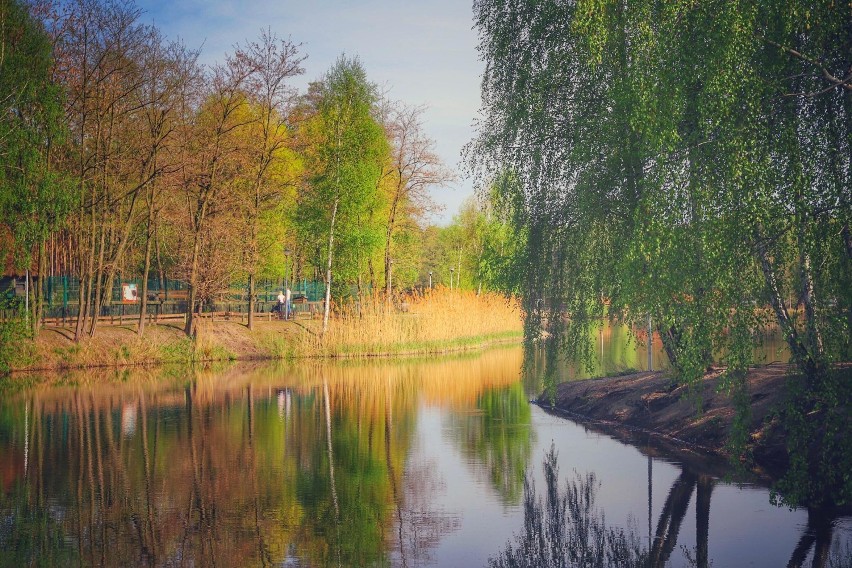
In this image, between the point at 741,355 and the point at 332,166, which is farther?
the point at 332,166

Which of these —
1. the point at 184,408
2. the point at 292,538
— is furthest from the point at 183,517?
the point at 184,408

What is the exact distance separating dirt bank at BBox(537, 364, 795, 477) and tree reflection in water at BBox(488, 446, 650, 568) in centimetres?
249

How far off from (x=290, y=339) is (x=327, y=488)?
107 ft

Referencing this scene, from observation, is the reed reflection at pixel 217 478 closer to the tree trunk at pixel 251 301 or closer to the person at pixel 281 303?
the tree trunk at pixel 251 301

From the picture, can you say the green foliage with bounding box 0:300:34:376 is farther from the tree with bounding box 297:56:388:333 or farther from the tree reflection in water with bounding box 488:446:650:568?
the tree reflection in water with bounding box 488:446:650:568

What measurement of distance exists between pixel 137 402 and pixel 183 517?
15147 millimetres

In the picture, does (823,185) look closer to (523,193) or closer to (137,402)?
(523,193)

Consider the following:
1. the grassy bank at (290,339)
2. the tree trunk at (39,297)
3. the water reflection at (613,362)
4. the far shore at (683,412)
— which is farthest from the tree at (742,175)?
the tree trunk at (39,297)

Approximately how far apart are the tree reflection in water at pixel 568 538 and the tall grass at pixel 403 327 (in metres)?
28.6

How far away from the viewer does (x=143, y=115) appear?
43.2 meters

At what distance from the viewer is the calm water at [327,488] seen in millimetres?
10977

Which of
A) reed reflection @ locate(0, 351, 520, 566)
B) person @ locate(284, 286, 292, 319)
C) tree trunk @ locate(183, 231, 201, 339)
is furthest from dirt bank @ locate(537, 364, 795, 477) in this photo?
person @ locate(284, 286, 292, 319)

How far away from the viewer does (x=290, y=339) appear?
46906mm

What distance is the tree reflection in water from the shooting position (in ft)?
34.2
